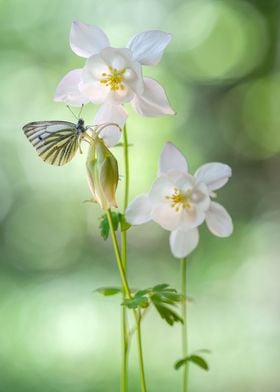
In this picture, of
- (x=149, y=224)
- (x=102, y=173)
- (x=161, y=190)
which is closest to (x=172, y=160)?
(x=161, y=190)

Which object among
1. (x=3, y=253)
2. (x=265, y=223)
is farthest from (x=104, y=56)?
(x=265, y=223)

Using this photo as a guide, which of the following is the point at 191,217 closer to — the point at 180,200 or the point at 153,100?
the point at 180,200

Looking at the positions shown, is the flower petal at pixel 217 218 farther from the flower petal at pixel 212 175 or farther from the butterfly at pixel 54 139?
the butterfly at pixel 54 139

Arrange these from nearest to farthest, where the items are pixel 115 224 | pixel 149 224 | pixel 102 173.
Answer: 1. pixel 102 173
2. pixel 115 224
3. pixel 149 224

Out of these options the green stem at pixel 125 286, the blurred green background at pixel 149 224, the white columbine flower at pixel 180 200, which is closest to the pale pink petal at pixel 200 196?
the white columbine flower at pixel 180 200

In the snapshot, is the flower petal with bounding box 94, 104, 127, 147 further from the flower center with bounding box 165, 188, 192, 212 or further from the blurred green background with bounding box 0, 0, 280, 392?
the blurred green background with bounding box 0, 0, 280, 392

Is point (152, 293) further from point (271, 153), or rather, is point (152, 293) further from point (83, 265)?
point (271, 153)
